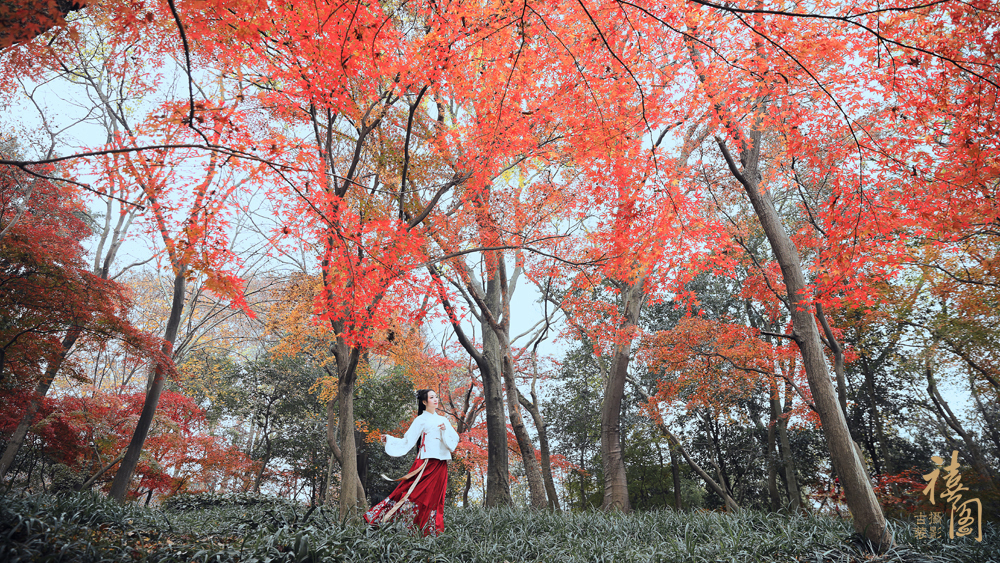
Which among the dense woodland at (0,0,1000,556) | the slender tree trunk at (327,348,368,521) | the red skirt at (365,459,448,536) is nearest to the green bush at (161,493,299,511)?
the dense woodland at (0,0,1000,556)

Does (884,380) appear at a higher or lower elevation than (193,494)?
higher

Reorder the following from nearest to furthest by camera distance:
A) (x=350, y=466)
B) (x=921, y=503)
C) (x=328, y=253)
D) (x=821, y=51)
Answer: (x=821, y=51) → (x=350, y=466) → (x=328, y=253) → (x=921, y=503)

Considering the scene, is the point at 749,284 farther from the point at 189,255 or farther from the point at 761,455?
the point at 189,255

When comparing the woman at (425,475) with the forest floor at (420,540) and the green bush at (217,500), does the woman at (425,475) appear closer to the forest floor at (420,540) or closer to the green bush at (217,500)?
the forest floor at (420,540)

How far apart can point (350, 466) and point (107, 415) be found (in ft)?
19.4

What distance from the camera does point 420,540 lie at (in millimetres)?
4055

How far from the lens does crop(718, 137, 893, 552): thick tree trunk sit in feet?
14.0

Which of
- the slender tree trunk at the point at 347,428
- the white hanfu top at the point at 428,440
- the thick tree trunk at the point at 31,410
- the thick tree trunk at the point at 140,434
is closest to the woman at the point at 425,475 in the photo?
the white hanfu top at the point at 428,440

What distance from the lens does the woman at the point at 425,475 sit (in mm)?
4750

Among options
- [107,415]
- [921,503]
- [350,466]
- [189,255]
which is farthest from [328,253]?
[921,503]

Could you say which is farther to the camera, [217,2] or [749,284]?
[749,284]

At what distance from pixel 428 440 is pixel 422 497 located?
1.90ft

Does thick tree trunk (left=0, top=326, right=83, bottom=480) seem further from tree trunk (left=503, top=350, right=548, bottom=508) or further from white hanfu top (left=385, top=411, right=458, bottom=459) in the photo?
tree trunk (left=503, top=350, right=548, bottom=508)

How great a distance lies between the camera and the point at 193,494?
11.7m
